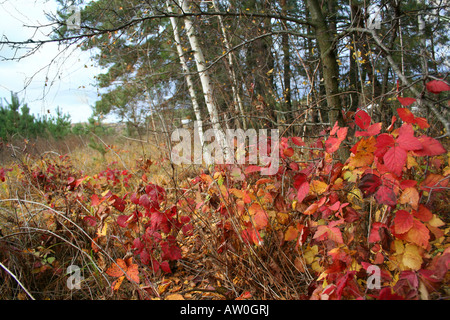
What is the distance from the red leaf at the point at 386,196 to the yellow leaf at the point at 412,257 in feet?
0.74

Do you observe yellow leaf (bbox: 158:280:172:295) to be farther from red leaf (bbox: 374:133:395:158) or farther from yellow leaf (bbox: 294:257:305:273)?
red leaf (bbox: 374:133:395:158)

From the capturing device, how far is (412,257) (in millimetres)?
981

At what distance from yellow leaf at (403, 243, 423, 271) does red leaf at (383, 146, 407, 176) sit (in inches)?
13.7

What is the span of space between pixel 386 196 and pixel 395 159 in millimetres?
165

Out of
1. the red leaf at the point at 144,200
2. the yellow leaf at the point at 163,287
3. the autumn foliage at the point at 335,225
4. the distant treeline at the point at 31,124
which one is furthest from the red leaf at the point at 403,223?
the distant treeline at the point at 31,124

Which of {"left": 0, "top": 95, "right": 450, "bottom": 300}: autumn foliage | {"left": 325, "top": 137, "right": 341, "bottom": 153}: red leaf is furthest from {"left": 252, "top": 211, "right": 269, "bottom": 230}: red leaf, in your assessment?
{"left": 325, "top": 137, "right": 341, "bottom": 153}: red leaf

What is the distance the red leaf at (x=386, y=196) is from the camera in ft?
3.09

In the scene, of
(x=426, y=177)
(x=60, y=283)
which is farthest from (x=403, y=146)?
(x=60, y=283)

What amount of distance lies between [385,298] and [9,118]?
11943 mm

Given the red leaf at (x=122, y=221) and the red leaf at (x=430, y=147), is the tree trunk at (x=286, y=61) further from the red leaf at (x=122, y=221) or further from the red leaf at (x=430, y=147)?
the red leaf at (x=122, y=221)

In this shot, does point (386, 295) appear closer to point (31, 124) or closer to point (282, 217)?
point (282, 217)

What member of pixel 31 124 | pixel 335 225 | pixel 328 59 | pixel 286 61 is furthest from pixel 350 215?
pixel 31 124
